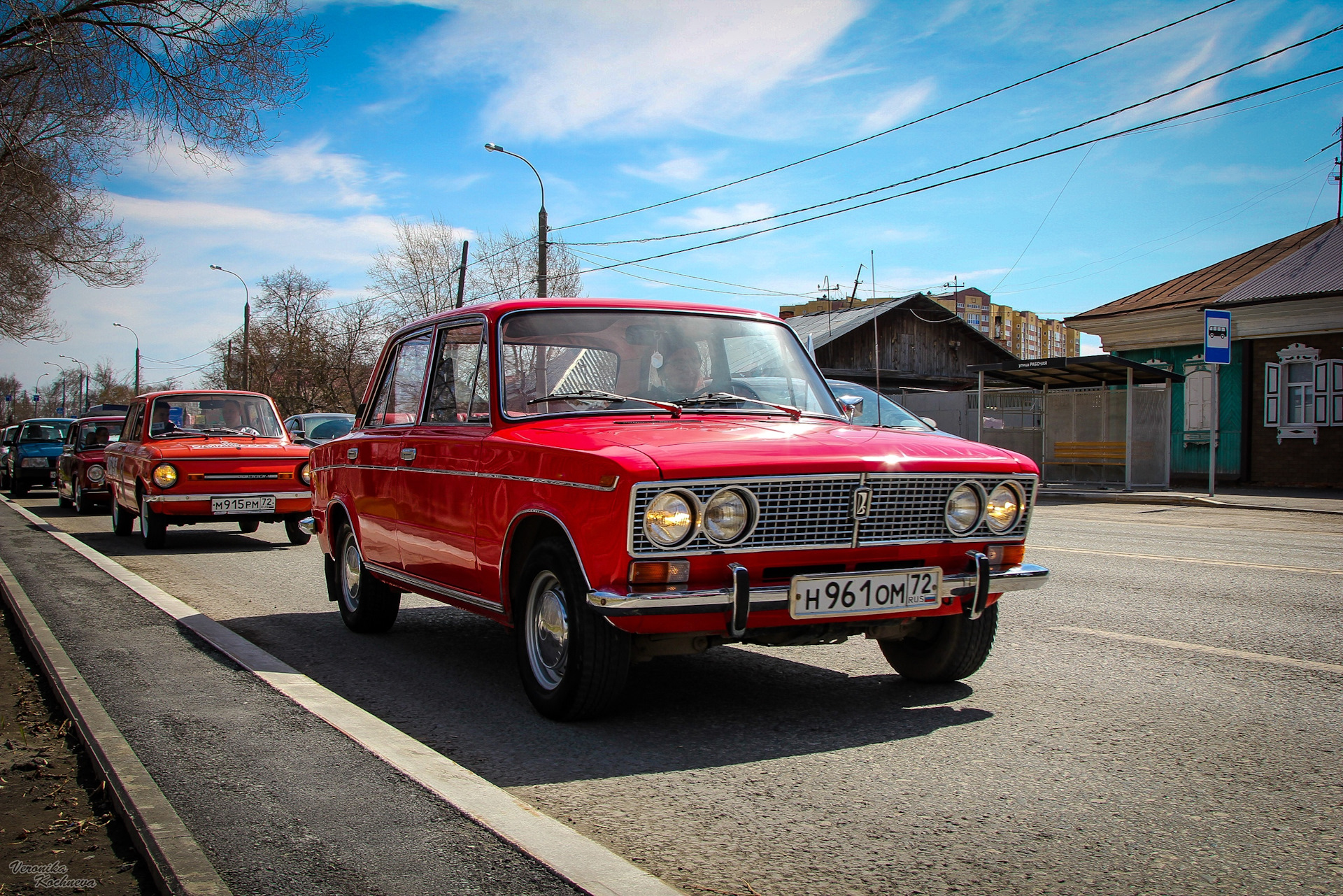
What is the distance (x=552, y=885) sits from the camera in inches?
105

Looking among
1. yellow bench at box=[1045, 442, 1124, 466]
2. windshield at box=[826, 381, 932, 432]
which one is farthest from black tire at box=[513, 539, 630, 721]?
yellow bench at box=[1045, 442, 1124, 466]

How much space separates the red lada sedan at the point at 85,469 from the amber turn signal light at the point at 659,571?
48.9ft

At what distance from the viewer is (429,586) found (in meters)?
5.45

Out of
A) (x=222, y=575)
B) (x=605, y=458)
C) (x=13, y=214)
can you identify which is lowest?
(x=222, y=575)

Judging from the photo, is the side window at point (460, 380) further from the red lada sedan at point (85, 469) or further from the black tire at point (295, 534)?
the red lada sedan at point (85, 469)

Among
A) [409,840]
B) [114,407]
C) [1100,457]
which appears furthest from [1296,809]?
[114,407]

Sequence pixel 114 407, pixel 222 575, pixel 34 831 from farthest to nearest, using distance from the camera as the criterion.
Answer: pixel 114 407, pixel 222 575, pixel 34 831

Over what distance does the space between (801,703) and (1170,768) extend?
150 centimetres

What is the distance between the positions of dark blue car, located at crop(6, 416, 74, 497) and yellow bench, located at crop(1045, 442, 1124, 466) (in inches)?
896

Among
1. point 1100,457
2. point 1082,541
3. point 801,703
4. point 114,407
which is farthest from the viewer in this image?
point 114,407

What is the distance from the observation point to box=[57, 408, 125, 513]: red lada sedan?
1759 cm

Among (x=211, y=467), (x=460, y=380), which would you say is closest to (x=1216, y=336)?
(x=211, y=467)

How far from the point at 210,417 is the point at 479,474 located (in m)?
9.30

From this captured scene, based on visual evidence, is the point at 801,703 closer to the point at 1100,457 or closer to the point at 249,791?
the point at 249,791
